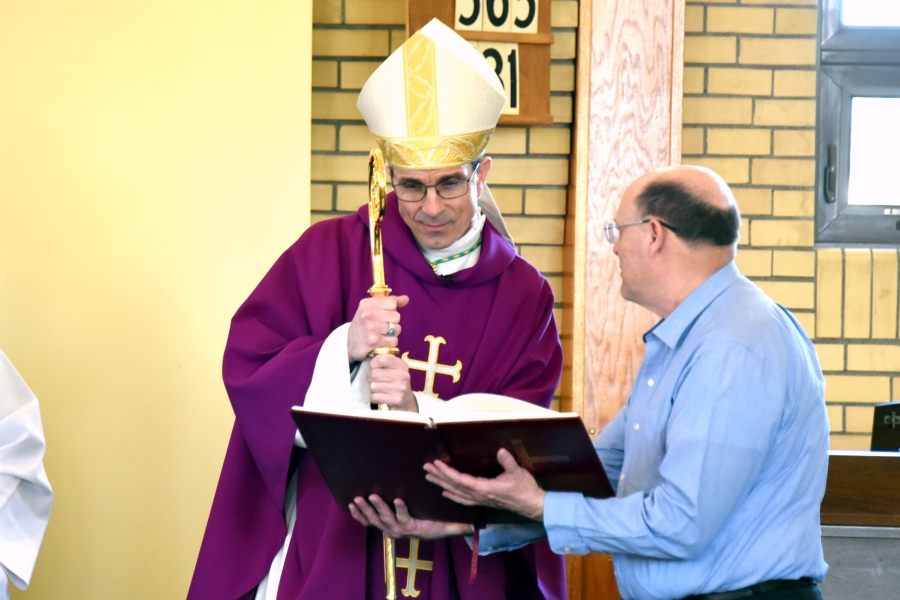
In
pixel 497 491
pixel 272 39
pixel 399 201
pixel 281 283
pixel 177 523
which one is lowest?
pixel 177 523

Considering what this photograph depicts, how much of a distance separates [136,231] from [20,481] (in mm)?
965

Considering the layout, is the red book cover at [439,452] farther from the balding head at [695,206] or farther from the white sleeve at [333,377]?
the balding head at [695,206]

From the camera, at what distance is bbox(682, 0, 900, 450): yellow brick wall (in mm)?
4465

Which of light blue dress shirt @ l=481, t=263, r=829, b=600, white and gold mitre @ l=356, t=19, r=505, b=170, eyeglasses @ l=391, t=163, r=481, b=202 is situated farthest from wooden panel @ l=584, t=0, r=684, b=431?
light blue dress shirt @ l=481, t=263, r=829, b=600

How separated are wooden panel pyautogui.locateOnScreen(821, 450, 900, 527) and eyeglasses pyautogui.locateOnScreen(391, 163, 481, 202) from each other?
4.15 feet

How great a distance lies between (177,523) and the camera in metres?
3.60

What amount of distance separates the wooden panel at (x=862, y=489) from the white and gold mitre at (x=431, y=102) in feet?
4.41

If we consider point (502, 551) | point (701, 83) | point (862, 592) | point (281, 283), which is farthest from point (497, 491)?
point (701, 83)

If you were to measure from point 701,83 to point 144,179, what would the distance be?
92.5 inches

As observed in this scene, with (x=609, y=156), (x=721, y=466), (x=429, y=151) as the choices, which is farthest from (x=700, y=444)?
(x=609, y=156)

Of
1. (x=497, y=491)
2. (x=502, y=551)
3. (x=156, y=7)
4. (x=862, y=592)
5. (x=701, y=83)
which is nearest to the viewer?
(x=497, y=491)

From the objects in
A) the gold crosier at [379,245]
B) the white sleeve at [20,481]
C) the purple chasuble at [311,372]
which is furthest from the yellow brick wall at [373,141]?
the gold crosier at [379,245]

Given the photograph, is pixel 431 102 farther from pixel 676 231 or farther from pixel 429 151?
pixel 676 231

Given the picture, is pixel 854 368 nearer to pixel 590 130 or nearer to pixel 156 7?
pixel 590 130
